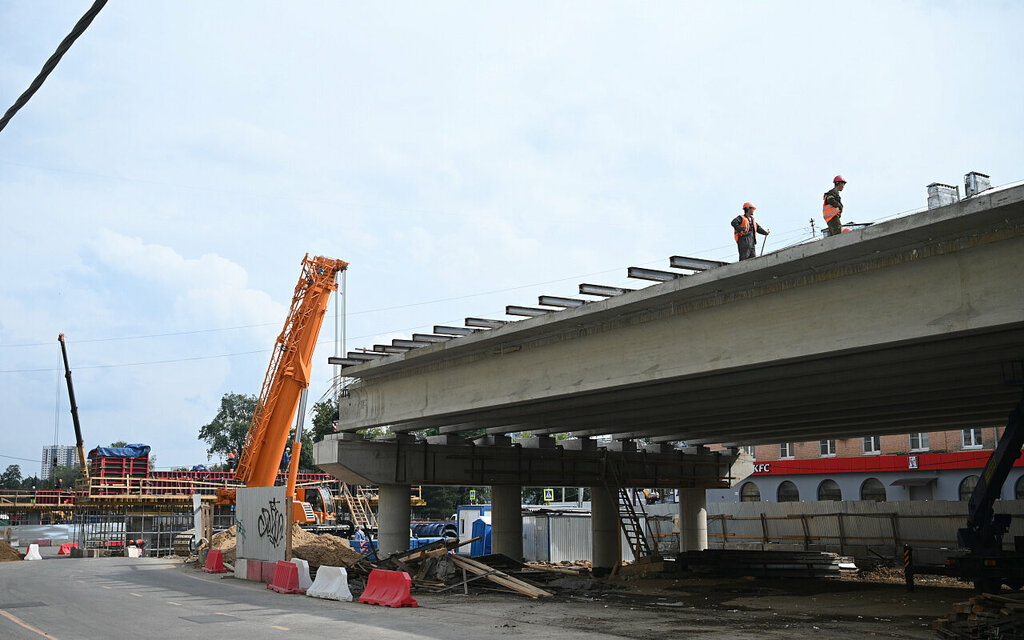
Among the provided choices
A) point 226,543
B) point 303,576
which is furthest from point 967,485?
point 303,576

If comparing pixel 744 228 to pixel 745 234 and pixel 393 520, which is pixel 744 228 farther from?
pixel 393 520

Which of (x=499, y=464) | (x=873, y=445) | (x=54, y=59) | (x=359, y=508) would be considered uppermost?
(x=54, y=59)

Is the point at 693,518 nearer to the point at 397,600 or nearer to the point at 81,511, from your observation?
the point at 397,600

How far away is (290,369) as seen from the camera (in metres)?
33.8

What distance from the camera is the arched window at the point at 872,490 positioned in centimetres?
5644

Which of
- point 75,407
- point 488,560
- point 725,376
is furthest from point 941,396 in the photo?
point 75,407

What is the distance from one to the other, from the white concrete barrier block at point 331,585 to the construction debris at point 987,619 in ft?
41.4

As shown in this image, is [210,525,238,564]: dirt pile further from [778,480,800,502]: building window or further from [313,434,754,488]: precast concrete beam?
[778,480,800,502]: building window

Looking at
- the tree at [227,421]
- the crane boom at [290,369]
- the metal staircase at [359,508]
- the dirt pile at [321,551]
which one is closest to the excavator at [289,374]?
the crane boom at [290,369]

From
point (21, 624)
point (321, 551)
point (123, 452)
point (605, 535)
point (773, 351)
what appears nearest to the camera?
point (773, 351)

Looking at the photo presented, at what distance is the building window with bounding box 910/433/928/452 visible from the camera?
54.7m

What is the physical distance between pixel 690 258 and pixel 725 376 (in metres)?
3.91

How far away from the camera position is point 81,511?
4753 cm

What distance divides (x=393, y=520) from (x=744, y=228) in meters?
15.6
